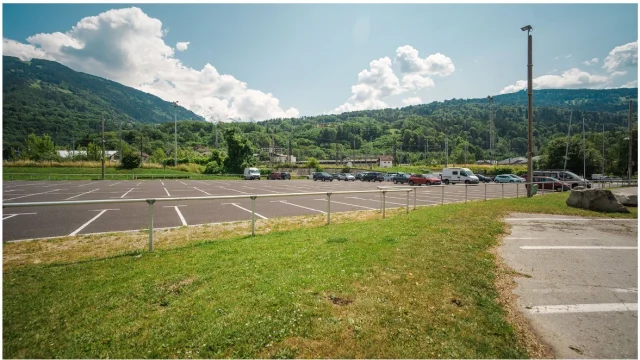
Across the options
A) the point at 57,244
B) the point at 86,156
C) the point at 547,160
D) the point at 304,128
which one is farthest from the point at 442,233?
the point at 304,128

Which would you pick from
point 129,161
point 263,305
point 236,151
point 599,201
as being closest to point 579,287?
point 263,305

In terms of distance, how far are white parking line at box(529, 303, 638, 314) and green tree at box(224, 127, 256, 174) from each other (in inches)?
2305

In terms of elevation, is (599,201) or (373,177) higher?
(599,201)

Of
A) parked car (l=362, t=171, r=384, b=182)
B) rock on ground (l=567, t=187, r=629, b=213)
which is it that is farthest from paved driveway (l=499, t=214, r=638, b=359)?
parked car (l=362, t=171, r=384, b=182)

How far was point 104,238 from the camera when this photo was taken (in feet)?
22.1

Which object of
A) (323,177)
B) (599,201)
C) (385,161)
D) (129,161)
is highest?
(385,161)

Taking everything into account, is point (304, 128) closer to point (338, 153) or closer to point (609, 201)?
point (338, 153)

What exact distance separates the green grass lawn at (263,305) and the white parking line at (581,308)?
497mm

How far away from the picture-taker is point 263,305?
3143 mm

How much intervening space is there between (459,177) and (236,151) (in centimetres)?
4214

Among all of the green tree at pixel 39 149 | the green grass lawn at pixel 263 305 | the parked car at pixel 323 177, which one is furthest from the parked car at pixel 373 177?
the green tree at pixel 39 149

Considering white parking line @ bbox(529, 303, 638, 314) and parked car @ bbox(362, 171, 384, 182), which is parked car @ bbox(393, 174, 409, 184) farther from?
white parking line @ bbox(529, 303, 638, 314)

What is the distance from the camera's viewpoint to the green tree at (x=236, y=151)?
58.1 metres

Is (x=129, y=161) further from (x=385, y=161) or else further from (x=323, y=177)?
(x=385, y=161)
